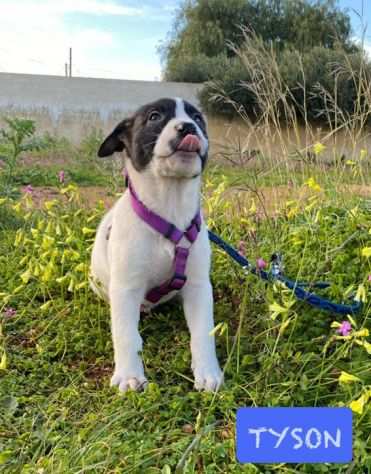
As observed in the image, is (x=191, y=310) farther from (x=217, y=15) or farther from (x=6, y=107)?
(x=217, y=15)

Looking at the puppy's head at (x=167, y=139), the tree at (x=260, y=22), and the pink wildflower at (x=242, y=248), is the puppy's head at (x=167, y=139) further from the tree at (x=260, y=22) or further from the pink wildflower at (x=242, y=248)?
the tree at (x=260, y=22)

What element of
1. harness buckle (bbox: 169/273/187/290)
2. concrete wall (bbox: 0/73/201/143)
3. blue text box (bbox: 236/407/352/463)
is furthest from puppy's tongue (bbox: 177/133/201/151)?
concrete wall (bbox: 0/73/201/143)

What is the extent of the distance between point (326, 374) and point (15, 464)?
1.02 m

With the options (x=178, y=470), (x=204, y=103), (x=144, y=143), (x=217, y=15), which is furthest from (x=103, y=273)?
(x=217, y=15)

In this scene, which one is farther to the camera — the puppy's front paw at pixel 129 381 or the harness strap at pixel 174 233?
the harness strap at pixel 174 233

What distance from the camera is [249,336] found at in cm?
224

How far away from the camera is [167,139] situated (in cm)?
196

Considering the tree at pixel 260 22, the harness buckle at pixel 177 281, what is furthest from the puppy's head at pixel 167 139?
the tree at pixel 260 22

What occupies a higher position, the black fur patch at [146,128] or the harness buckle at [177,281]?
the black fur patch at [146,128]

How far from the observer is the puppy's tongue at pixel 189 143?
1928mm

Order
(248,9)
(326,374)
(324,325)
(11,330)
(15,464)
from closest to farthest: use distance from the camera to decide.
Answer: (15,464) → (326,374) → (324,325) → (11,330) → (248,9)

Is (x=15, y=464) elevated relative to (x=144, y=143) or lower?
lower

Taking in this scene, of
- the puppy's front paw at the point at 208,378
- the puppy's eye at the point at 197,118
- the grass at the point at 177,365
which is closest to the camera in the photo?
the grass at the point at 177,365

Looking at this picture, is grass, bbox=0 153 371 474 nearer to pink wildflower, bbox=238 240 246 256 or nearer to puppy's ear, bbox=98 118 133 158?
pink wildflower, bbox=238 240 246 256
